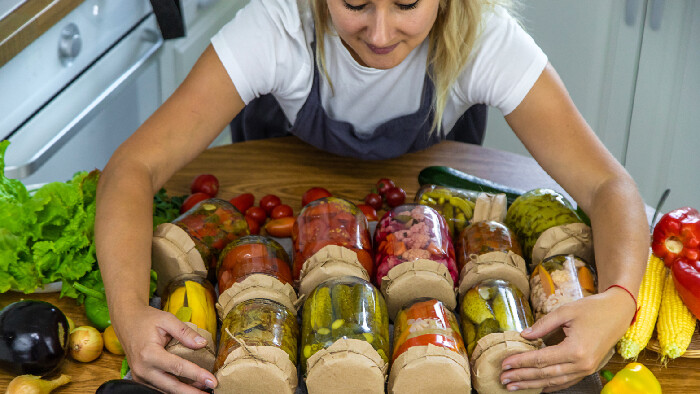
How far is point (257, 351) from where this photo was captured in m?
1.02

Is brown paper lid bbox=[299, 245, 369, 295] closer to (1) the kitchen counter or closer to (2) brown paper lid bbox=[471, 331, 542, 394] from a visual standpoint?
(2) brown paper lid bbox=[471, 331, 542, 394]

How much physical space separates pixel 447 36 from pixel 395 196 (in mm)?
382

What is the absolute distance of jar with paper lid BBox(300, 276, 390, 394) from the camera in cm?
100

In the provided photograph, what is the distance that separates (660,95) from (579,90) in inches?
12.9

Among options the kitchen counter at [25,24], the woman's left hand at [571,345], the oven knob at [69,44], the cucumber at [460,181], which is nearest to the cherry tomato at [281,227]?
the cucumber at [460,181]

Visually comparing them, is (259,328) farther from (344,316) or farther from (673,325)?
(673,325)

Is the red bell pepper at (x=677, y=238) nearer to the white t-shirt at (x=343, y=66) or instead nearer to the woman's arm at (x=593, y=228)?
the woman's arm at (x=593, y=228)

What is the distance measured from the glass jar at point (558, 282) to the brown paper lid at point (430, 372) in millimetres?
217

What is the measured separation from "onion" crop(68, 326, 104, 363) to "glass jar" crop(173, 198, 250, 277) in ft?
0.75

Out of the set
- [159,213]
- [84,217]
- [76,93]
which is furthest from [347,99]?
[76,93]

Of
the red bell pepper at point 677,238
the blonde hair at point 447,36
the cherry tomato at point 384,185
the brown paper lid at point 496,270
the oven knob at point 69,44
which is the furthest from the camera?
the oven knob at point 69,44

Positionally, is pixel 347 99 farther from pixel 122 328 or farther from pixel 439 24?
pixel 122 328

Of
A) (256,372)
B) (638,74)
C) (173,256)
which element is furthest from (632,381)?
(638,74)

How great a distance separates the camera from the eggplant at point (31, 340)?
43.7 inches
